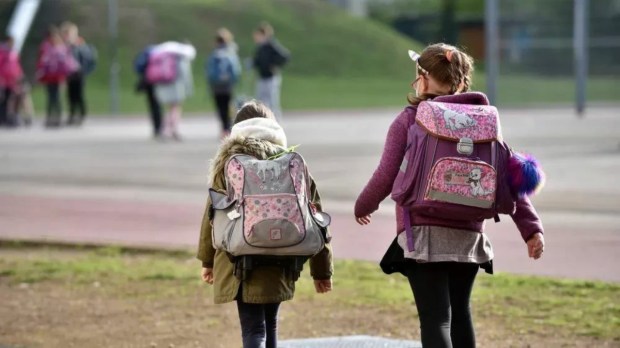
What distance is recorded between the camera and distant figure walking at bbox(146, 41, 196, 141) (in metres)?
23.9

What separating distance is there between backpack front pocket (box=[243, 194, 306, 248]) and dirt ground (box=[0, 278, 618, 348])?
→ 79.3 inches

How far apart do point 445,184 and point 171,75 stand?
19.1m

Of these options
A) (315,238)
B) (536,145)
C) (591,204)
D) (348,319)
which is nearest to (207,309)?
(348,319)

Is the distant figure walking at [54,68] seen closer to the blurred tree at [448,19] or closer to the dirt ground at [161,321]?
the dirt ground at [161,321]

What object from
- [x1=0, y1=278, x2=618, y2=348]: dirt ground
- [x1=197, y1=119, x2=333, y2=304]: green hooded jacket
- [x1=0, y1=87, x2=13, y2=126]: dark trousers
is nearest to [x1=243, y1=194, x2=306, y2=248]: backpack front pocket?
[x1=197, y1=119, x2=333, y2=304]: green hooded jacket

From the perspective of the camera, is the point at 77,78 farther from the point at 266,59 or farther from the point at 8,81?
the point at 266,59

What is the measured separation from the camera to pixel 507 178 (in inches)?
208

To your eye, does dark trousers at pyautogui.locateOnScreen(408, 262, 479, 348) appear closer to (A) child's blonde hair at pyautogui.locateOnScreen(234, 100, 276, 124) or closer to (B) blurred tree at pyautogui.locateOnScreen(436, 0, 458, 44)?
(A) child's blonde hair at pyautogui.locateOnScreen(234, 100, 276, 124)

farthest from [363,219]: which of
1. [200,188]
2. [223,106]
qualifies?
[223,106]

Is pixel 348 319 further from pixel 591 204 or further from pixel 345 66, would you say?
pixel 345 66

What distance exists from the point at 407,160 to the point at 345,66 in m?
42.3

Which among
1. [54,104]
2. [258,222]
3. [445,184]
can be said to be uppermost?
[54,104]

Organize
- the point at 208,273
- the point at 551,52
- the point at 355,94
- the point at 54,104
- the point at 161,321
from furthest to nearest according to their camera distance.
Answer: the point at 355,94
the point at 551,52
the point at 54,104
the point at 161,321
the point at 208,273

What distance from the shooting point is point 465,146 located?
5.13m
